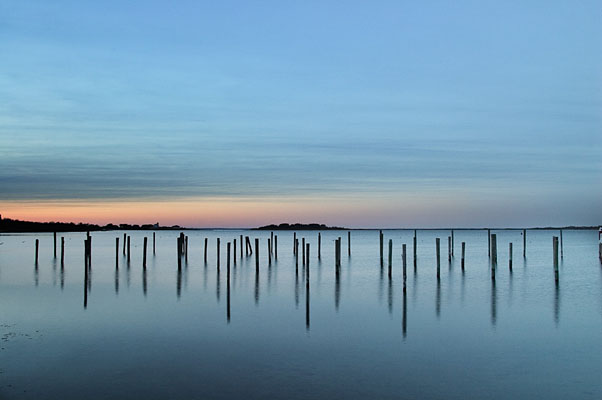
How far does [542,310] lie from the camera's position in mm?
19609

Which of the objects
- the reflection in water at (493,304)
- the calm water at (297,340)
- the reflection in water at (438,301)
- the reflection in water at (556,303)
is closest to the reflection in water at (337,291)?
the calm water at (297,340)

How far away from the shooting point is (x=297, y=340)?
1409 cm

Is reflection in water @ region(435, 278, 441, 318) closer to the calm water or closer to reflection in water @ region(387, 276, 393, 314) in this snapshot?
the calm water

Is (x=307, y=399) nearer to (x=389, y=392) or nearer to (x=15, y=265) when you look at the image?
(x=389, y=392)

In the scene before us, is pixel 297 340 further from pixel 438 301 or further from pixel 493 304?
pixel 493 304

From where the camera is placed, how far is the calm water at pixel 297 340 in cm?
1028

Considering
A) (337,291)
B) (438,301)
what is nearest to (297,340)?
(438,301)

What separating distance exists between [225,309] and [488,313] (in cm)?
841

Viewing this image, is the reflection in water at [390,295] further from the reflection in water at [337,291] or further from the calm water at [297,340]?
the reflection in water at [337,291]

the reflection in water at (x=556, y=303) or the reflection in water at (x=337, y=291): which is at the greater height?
the reflection in water at (x=337, y=291)

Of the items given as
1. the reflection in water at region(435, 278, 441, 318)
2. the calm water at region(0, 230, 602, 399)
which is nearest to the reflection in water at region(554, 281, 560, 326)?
the calm water at region(0, 230, 602, 399)

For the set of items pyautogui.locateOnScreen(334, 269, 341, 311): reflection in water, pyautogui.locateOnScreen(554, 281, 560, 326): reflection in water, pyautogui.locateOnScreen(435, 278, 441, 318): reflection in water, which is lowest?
pyautogui.locateOnScreen(554, 281, 560, 326): reflection in water

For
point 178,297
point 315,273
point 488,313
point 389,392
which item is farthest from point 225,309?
point 315,273

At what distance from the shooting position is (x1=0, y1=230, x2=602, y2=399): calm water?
10281 mm
